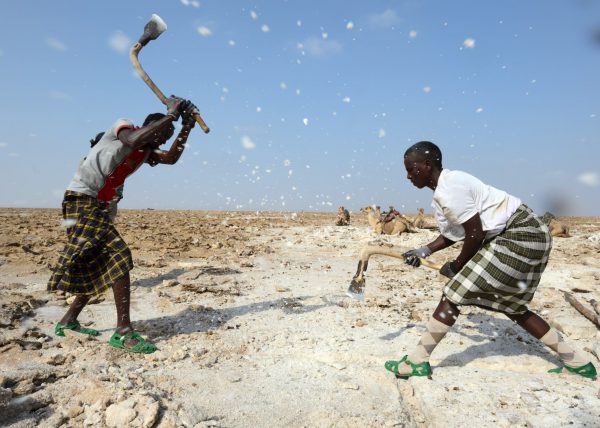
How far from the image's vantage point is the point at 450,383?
290 cm

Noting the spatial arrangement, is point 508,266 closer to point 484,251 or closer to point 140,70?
point 484,251

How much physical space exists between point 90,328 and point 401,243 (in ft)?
23.3

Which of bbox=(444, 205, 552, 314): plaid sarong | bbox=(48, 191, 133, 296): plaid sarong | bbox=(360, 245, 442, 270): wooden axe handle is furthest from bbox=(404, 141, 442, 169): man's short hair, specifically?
bbox=(48, 191, 133, 296): plaid sarong

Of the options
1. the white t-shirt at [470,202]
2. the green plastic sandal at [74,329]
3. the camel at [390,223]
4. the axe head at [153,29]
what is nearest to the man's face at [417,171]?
the white t-shirt at [470,202]

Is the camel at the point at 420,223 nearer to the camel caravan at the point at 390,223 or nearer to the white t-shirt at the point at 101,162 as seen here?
the camel caravan at the point at 390,223

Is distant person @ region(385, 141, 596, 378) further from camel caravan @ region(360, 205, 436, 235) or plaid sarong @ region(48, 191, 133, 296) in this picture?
camel caravan @ region(360, 205, 436, 235)

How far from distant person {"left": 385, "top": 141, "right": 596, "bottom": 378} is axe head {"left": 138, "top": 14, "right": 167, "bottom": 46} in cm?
234

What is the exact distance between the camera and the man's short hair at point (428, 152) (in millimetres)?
2863

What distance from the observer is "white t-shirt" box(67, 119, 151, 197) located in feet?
10.9

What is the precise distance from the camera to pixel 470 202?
2697 millimetres

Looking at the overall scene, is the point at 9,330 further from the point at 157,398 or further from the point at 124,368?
the point at 157,398

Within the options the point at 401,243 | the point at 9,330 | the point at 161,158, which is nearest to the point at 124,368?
the point at 9,330

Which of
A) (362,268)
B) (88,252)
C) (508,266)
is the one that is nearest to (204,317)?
(88,252)

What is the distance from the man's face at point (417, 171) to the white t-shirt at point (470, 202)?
0.11 meters
